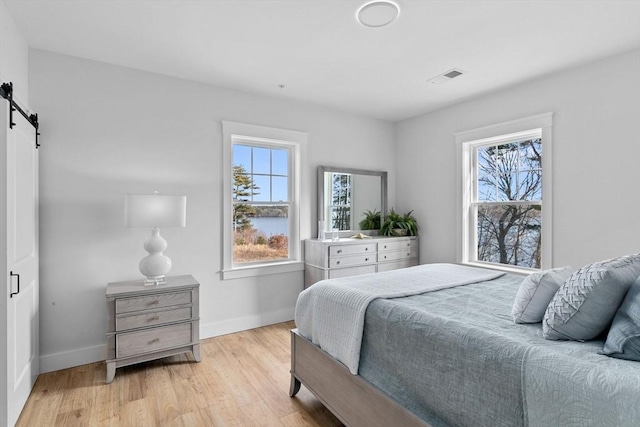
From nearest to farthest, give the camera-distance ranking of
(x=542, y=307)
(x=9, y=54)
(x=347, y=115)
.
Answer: (x=542, y=307)
(x=9, y=54)
(x=347, y=115)

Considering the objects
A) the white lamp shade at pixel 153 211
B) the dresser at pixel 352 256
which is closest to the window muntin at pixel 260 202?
the dresser at pixel 352 256

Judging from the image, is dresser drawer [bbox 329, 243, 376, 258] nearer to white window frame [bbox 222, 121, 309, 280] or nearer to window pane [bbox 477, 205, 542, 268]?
white window frame [bbox 222, 121, 309, 280]

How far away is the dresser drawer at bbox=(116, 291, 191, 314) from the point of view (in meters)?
2.61

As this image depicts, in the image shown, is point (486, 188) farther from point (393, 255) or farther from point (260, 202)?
point (260, 202)

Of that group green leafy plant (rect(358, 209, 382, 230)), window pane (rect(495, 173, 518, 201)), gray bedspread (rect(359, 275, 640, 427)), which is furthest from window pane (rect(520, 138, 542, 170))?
gray bedspread (rect(359, 275, 640, 427))

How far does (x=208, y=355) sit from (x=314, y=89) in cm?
277

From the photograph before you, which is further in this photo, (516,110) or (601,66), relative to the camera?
(516,110)

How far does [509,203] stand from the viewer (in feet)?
12.1

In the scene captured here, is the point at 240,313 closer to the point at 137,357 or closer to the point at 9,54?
the point at 137,357

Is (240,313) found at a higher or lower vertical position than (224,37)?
lower

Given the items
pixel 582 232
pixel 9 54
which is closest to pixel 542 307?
pixel 582 232

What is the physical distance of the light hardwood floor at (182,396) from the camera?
6.89 feet

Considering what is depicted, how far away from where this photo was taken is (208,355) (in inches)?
119

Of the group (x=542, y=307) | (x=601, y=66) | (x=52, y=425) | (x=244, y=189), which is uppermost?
(x=601, y=66)
